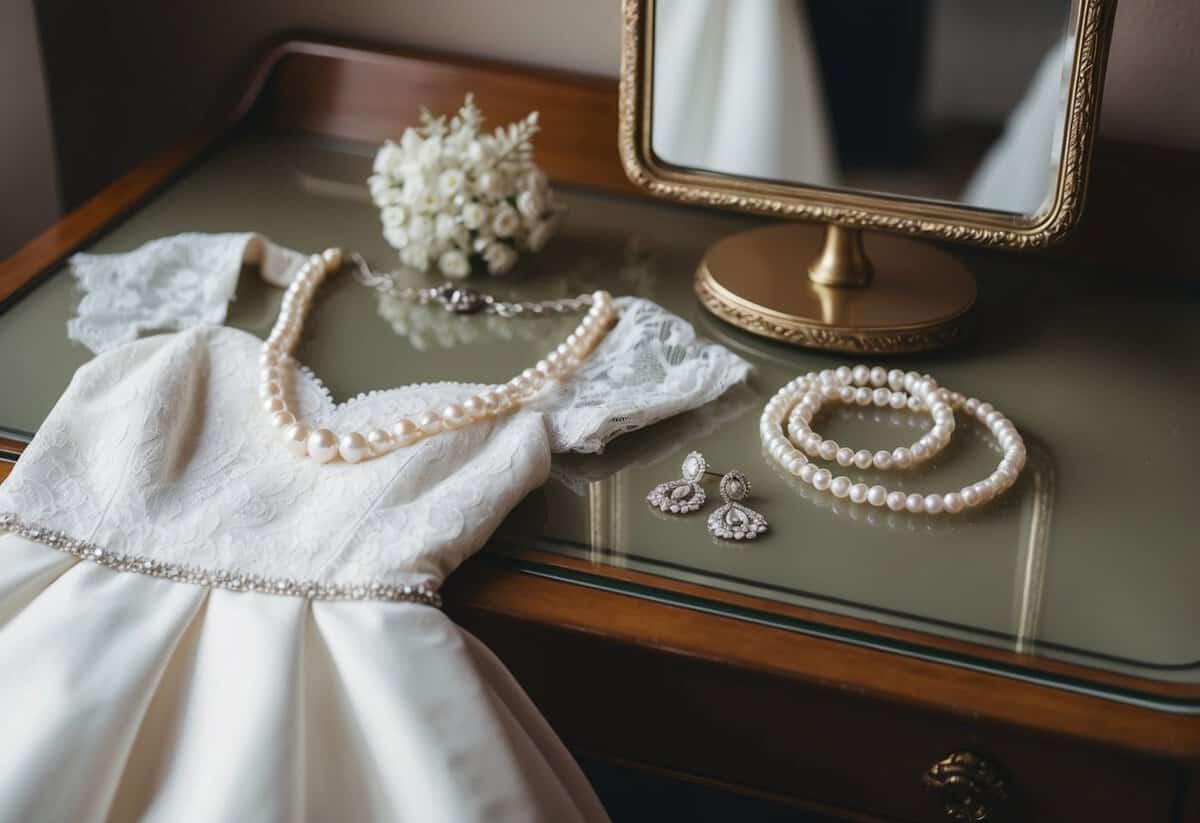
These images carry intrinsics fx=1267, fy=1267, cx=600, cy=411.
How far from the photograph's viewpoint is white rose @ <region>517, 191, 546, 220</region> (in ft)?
3.48

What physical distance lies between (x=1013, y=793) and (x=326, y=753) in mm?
382

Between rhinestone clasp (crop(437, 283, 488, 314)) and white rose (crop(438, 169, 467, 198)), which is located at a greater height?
white rose (crop(438, 169, 467, 198))

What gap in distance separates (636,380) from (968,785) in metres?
0.36

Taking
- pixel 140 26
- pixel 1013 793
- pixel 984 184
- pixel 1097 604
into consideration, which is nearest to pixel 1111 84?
pixel 984 184

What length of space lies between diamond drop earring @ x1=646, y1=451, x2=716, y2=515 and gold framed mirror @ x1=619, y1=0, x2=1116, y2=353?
19 centimetres

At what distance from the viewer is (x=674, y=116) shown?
981 mm

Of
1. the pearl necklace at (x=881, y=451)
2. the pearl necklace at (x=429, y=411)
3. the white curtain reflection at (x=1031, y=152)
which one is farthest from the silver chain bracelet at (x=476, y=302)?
the white curtain reflection at (x=1031, y=152)

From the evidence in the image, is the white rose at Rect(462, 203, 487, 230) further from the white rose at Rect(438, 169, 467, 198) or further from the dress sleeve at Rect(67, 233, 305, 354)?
the dress sleeve at Rect(67, 233, 305, 354)

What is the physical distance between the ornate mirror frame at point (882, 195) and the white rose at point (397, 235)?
0.20 meters

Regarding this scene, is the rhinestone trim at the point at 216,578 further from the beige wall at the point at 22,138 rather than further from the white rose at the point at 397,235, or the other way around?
the beige wall at the point at 22,138

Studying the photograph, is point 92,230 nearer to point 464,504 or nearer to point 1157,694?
point 464,504

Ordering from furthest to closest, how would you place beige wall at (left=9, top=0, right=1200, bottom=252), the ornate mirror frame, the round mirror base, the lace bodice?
1. beige wall at (left=9, top=0, right=1200, bottom=252)
2. the round mirror base
3. the ornate mirror frame
4. the lace bodice

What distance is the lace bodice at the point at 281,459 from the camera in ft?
2.44

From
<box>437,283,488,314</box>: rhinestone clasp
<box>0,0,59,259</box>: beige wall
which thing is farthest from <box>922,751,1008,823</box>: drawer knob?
<box>0,0,59,259</box>: beige wall
